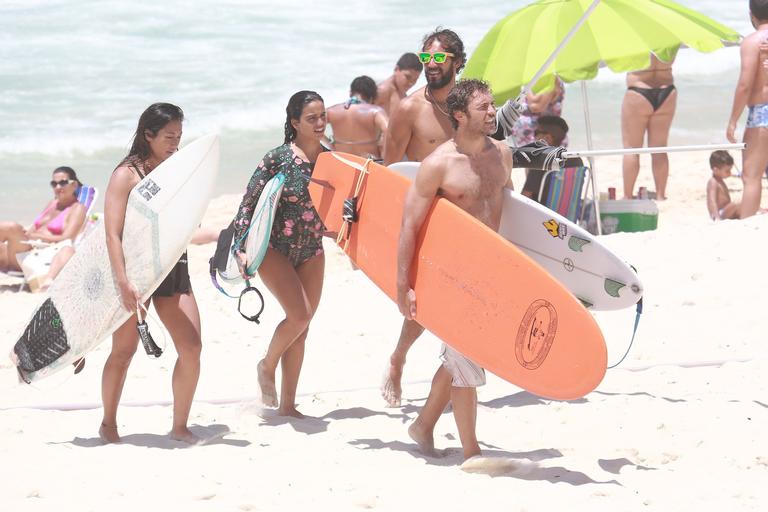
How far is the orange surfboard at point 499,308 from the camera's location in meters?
3.81

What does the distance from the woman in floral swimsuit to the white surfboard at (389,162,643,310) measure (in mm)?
1009

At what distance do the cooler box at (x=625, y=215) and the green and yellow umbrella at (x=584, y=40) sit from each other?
1.31 meters

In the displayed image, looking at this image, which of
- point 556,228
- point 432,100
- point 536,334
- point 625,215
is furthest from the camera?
point 625,215

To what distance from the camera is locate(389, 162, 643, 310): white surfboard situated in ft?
14.3

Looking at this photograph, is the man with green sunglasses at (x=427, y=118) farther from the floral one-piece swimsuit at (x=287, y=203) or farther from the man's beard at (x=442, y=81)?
the floral one-piece swimsuit at (x=287, y=203)

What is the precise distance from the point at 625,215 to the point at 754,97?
1608 mm

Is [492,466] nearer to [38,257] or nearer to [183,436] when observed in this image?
[183,436]

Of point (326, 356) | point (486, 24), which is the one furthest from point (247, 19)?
point (326, 356)

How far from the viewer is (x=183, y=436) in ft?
15.5

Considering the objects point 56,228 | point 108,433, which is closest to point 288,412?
point 108,433

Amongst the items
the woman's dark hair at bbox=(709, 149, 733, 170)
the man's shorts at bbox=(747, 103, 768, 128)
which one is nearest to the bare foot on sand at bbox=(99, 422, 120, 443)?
the man's shorts at bbox=(747, 103, 768, 128)

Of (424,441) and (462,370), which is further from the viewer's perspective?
(424,441)

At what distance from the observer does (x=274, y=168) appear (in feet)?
16.3

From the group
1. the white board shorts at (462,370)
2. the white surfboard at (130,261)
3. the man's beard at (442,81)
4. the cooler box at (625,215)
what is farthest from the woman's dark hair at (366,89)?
the white board shorts at (462,370)
